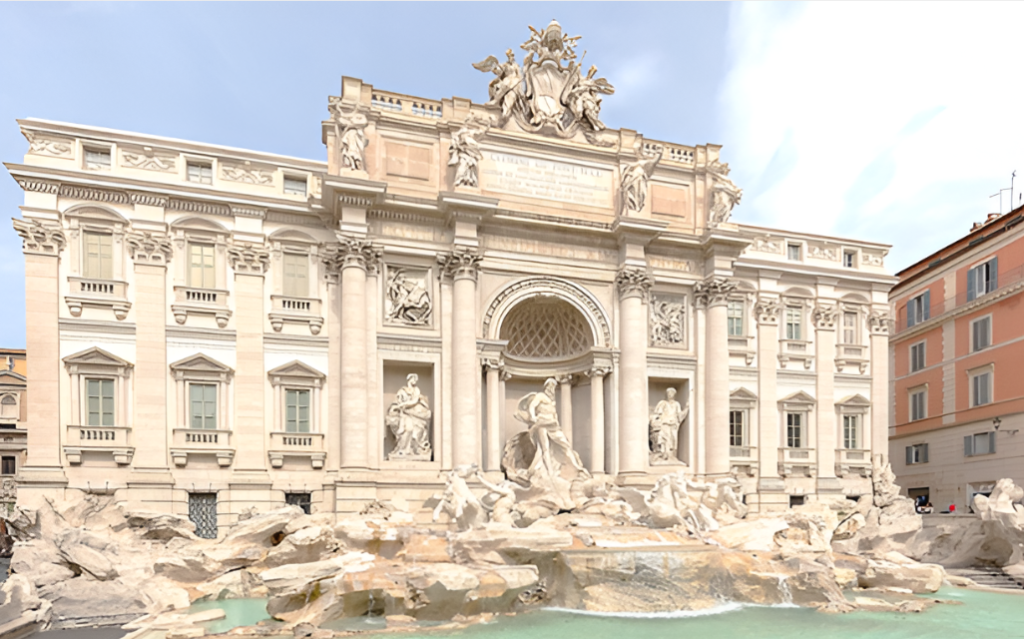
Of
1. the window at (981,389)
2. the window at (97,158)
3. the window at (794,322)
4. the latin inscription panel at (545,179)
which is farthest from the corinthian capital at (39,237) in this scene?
the window at (981,389)

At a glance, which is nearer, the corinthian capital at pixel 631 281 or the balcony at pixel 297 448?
the balcony at pixel 297 448

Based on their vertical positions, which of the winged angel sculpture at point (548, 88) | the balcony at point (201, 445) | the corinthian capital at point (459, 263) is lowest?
the balcony at point (201, 445)

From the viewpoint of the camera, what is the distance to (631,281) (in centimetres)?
2425

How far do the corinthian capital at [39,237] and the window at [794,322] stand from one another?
25.1m

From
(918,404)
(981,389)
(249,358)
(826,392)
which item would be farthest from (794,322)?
(249,358)

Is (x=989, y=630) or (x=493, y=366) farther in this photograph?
(x=493, y=366)

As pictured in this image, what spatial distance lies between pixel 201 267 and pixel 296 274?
9.02 ft

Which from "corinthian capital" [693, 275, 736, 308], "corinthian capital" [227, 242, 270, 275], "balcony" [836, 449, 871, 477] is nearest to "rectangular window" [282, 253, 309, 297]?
"corinthian capital" [227, 242, 270, 275]

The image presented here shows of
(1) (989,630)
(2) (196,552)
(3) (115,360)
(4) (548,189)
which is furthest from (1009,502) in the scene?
(3) (115,360)

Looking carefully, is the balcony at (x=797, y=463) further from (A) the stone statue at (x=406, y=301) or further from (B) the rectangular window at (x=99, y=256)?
(B) the rectangular window at (x=99, y=256)

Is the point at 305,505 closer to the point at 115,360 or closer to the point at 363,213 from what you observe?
the point at 115,360

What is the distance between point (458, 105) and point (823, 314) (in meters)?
16.6

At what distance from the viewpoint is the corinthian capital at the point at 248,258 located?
842 inches

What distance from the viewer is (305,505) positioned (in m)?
21.3
